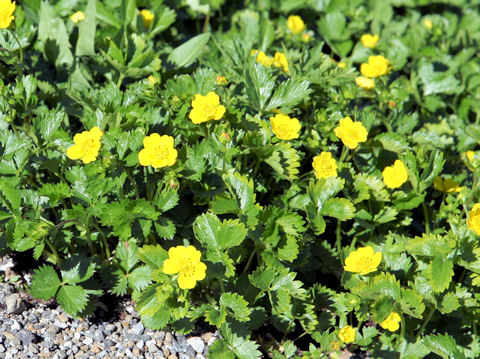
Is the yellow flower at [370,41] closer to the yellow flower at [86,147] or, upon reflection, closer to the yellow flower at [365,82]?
the yellow flower at [365,82]

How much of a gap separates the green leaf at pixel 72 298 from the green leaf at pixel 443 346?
1.29 m

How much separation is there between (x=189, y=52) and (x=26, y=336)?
5.13 ft

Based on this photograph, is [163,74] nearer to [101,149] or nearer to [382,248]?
[101,149]

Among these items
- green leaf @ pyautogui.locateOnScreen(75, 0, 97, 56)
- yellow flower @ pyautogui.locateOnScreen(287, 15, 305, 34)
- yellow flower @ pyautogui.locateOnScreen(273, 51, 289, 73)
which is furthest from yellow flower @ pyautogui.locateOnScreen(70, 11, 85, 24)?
yellow flower @ pyautogui.locateOnScreen(287, 15, 305, 34)

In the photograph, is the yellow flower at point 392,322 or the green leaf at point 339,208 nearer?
the yellow flower at point 392,322

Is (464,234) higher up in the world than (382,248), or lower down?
higher up

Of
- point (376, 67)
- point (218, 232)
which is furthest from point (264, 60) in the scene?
point (218, 232)

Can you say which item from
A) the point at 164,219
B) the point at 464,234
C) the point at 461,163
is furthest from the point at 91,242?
the point at 461,163

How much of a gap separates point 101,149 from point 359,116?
1.15 meters

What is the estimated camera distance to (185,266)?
2.09 metres

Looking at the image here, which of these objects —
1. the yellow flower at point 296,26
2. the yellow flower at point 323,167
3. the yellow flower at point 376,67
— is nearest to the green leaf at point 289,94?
the yellow flower at point 323,167

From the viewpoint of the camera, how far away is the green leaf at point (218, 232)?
2.19 meters

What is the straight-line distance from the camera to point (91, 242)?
8.14ft

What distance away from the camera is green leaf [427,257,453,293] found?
225 cm
